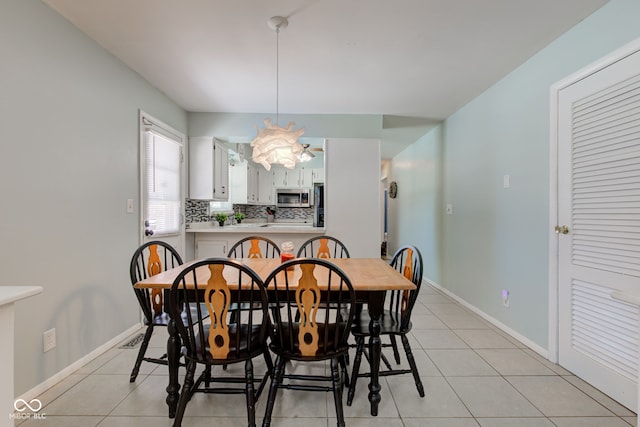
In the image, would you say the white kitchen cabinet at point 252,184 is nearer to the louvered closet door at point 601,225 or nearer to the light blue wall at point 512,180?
the light blue wall at point 512,180

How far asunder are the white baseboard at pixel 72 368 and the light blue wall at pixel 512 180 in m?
3.45

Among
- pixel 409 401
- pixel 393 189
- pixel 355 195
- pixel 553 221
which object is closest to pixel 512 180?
pixel 553 221

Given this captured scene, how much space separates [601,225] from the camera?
6.03 feet

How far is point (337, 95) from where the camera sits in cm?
326

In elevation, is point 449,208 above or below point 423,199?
below

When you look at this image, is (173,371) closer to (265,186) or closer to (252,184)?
(252,184)

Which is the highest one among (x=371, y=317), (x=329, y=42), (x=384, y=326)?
(x=329, y=42)

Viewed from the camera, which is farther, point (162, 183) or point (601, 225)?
point (162, 183)

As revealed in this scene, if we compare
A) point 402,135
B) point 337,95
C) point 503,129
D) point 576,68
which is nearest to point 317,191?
point 337,95

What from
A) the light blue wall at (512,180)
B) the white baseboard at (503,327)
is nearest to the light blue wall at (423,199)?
the light blue wall at (512,180)

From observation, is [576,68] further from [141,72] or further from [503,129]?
[141,72]

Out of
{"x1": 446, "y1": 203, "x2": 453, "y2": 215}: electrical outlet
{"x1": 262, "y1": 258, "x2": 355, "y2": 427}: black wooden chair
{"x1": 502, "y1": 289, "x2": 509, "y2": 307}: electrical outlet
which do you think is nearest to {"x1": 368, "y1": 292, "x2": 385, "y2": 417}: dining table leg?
{"x1": 262, "y1": 258, "x2": 355, "y2": 427}: black wooden chair

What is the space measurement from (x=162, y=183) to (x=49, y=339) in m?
1.76

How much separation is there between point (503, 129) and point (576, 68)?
790 mm
